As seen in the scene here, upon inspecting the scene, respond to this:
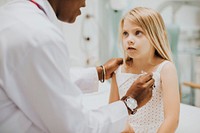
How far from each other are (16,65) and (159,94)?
81 cm

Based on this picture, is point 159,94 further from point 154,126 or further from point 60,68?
point 60,68

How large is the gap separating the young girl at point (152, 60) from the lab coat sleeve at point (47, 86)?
0.52 m

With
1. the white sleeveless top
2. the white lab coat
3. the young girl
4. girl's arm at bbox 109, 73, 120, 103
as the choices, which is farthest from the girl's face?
the white lab coat

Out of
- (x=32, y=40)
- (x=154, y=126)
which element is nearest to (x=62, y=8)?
(x=32, y=40)

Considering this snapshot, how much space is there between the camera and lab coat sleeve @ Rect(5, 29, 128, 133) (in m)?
0.83

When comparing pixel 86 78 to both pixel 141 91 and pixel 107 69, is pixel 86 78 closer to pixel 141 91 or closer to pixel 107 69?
pixel 107 69

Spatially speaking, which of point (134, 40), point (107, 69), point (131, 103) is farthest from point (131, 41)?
point (131, 103)

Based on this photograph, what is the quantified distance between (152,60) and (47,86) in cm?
77

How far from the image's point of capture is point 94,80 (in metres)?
1.54

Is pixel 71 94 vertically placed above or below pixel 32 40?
below

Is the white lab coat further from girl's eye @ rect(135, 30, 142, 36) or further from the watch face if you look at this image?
girl's eye @ rect(135, 30, 142, 36)

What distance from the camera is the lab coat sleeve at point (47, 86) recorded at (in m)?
0.83

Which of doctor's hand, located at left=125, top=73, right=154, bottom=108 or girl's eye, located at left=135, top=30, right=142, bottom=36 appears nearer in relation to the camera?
doctor's hand, located at left=125, top=73, right=154, bottom=108

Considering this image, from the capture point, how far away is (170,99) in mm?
1320
